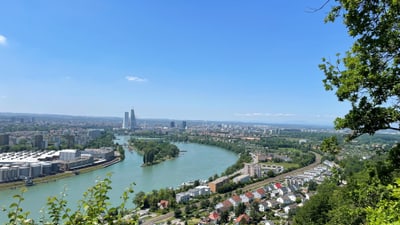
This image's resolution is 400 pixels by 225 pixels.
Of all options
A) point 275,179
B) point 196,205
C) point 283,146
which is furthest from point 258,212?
point 283,146

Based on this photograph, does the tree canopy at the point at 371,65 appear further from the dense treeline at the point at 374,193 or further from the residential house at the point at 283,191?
the residential house at the point at 283,191

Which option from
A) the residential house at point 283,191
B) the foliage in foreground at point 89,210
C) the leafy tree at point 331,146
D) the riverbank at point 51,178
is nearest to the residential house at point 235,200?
the residential house at point 283,191

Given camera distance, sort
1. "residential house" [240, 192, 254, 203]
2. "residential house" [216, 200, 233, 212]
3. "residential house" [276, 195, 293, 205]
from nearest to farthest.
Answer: "residential house" [216, 200, 233, 212]
"residential house" [240, 192, 254, 203]
"residential house" [276, 195, 293, 205]

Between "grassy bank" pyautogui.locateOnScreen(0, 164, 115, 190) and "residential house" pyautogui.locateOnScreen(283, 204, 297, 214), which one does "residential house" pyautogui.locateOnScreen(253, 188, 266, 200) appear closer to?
"residential house" pyautogui.locateOnScreen(283, 204, 297, 214)

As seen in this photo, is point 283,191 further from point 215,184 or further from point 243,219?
point 243,219

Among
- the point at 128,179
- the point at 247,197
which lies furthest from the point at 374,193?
the point at 128,179

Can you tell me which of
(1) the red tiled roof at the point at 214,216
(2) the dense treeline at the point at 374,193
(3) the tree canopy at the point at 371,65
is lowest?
(1) the red tiled roof at the point at 214,216

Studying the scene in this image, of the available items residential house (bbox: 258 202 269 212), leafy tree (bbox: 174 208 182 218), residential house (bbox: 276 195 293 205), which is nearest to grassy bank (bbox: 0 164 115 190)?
leafy tree (bbox: 174 208 182 218)

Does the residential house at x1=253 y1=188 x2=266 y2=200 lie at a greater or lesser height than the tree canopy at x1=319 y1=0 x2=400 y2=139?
lesser

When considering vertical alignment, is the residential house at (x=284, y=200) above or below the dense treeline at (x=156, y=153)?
below
